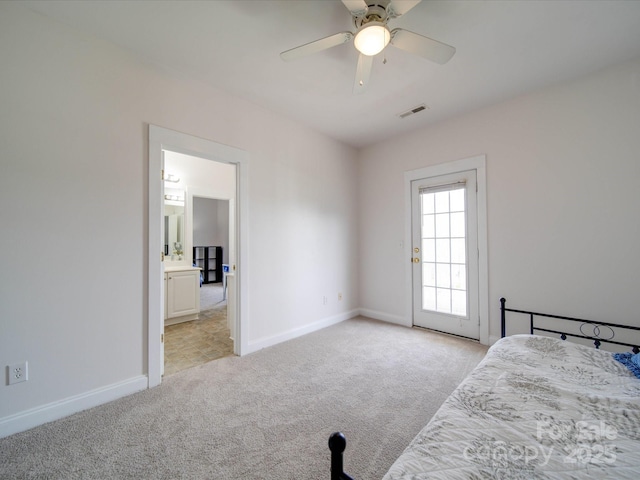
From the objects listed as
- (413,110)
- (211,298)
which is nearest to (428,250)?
(413,110)

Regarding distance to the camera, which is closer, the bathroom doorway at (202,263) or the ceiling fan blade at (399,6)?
the ceiling fan blade at (399,6)

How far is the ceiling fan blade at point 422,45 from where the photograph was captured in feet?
5.49

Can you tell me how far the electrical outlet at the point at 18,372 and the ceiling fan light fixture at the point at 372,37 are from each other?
9.99 ft

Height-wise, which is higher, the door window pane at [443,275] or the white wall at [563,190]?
the white wall at [563,190]

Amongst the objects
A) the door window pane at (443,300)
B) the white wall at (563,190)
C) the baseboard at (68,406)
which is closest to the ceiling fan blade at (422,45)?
the white wall at (563,190)

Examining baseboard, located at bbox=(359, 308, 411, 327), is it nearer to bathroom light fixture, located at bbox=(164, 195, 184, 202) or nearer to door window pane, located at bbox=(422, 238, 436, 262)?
door window pane, located at bbox=(422, 238, 436, 262)

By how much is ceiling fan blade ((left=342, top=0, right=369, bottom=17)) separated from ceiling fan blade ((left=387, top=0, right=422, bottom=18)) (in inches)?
5.6

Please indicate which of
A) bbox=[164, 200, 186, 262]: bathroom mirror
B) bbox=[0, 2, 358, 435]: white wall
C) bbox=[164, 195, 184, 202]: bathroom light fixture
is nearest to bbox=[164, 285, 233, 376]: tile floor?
bbox=[0, 2, 358, 435]: white wall

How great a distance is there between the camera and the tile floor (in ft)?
9.18

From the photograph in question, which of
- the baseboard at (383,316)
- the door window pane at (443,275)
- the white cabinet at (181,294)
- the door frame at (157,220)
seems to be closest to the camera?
the door frame at (157,220)

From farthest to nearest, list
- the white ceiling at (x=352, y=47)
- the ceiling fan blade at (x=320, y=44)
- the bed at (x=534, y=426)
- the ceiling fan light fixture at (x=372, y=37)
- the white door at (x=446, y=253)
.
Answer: the white door at (x=446, y=253) → the white ceiling at (x=352, y=47) → the ceiling fan blade at (x=320, y=44) → the ceiling fan light fixture at (x=372, y=37) → the bed at (x=534, y=426)

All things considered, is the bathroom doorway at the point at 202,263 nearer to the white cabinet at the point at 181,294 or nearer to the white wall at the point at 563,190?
the white cabinet at the point at 181,294

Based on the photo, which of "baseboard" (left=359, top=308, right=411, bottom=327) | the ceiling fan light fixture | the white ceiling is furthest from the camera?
"baseboard" (left=359, top=308, right=411, bottom=327)

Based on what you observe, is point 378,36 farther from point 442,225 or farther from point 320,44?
point 442,225
